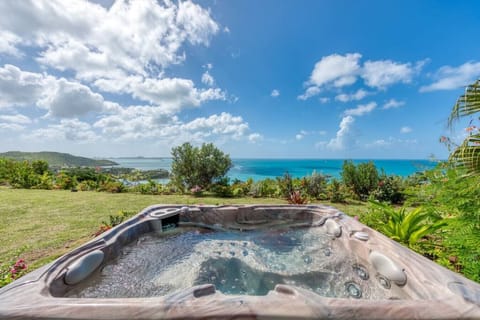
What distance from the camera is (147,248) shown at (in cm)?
241

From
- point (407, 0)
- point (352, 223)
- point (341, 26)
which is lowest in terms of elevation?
point (352, 223)

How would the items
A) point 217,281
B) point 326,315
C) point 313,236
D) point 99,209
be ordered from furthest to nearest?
1. point 99,209
2. point 313,236
3. point 217,281
4. point 326,315

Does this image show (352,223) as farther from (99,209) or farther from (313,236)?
(99,209)

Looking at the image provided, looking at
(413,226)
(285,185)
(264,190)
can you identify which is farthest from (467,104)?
(264,190)

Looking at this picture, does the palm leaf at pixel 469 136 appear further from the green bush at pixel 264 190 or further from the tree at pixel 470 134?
the green bush at pixel 264 190

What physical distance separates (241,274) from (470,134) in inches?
98.9

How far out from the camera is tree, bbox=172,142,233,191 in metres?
7.19

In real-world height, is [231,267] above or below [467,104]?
below

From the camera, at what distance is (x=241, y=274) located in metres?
1.94

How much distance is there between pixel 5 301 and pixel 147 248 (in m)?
1.43

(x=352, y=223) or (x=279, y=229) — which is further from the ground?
(x=352, y=223)

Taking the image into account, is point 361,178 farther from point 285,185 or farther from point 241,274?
point 241,274

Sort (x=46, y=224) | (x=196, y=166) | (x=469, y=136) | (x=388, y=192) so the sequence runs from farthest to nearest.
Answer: (x=196, y=166), (x=388, y=192), (x=46, y=224), (x=469, y=136)

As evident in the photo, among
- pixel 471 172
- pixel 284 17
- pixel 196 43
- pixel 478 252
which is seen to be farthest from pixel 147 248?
pixel 284 17
